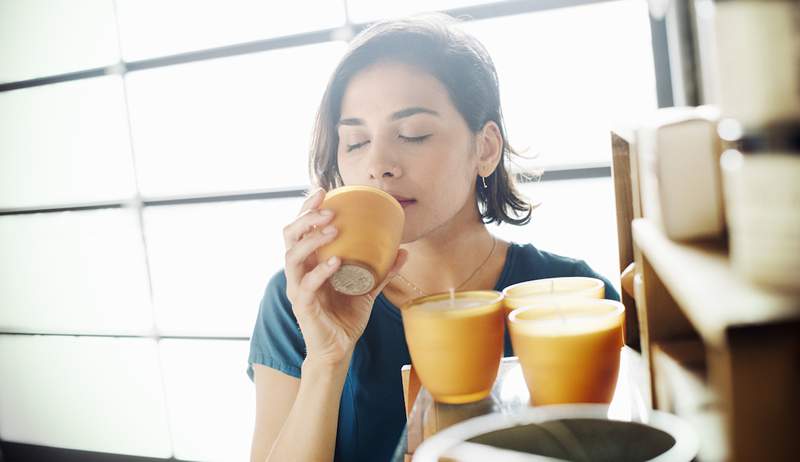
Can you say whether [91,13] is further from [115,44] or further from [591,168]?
[591,168]

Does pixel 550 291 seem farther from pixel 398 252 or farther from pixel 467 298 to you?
pixel 398 252

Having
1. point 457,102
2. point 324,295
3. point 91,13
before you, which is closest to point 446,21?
point 457,102

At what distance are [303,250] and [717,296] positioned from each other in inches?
22.9

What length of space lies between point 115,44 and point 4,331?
143 cm

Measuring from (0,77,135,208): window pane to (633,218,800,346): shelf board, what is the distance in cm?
235

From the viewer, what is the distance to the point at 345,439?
3.64 feet

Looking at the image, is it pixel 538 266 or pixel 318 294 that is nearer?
pixel 318 294

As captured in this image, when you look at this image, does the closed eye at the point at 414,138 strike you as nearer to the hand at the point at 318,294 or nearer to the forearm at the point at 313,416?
the hand at the point at 318,294

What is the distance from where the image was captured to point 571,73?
1696 mm

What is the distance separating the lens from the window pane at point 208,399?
7.59 ft

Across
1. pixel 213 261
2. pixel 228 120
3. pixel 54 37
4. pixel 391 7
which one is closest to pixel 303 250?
pixel 391 7

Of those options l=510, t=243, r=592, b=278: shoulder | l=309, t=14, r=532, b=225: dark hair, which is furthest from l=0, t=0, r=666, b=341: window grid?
l=309, t=14, r=532, b=225: dark hair

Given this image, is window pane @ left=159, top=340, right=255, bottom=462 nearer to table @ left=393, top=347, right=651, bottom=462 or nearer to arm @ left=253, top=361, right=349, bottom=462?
arm @ left=253, top=361, right=349, bottom=462

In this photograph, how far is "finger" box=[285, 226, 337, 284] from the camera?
0.70 m
